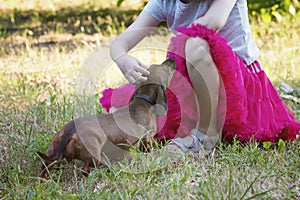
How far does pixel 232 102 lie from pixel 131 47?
1.91 ft

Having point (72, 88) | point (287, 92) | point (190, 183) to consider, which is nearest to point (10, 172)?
point (190, 183)

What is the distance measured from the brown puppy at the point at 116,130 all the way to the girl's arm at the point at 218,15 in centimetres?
24

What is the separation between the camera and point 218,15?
2477mm

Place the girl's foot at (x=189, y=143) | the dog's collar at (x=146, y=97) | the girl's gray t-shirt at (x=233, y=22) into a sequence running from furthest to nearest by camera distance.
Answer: the girl's gray t-shirt at (x=233, y=22)
the girl's foot at (x=189, y=143)
the dog's collar at (x=146, y=97)

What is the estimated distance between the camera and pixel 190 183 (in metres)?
2.11

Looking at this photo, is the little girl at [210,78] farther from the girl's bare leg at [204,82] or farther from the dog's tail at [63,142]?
the dog's tail at [63,142]

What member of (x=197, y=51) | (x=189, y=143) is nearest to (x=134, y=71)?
(x=197, y=51)

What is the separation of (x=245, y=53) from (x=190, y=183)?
81 centimetres

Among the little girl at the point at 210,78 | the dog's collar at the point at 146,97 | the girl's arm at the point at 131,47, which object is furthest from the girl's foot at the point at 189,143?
the girl's arm at the point at 131,47

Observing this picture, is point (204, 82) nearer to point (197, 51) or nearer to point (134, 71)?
point (197, 51)

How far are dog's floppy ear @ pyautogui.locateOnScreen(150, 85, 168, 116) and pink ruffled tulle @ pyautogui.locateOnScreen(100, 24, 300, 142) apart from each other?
5.4 inches

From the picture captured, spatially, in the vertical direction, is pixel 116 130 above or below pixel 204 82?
below

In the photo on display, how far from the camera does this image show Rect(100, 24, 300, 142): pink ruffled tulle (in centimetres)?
247

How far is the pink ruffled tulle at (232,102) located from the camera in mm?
2467
